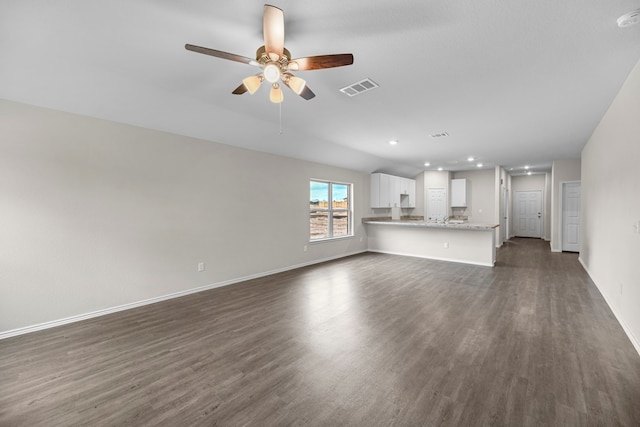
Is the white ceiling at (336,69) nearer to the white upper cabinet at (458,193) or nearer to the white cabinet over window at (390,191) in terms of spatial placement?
the white cabinet over window at (390,191)

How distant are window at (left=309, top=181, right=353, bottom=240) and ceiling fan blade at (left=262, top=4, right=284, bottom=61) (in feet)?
13.9

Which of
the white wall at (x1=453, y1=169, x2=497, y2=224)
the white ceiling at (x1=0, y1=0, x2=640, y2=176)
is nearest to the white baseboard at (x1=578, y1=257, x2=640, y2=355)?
the white ceiling at (x1=0, y1=0, x2=640, y2=176)

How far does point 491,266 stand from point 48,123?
7576 mm

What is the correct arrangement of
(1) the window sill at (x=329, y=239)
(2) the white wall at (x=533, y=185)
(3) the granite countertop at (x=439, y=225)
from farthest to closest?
1. (2) the white wall at (x=533, y=185)
2. (1) the window sill at (x=329, y=239)
3. (3) the granite countertop at (x=439, y=225)

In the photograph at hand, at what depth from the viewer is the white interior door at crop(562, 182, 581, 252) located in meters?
7.27

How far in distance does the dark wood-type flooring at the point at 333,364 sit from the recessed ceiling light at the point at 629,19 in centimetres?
256

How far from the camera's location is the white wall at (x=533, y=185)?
9586 mm

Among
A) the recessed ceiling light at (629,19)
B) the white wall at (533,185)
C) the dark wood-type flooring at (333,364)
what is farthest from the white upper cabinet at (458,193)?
Result: the recessed ceiling light at (629,19)

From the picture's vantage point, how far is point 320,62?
1.87m

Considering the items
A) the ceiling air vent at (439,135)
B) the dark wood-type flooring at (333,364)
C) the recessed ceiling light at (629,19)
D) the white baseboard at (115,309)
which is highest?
the ceiling air vent at (439,135)

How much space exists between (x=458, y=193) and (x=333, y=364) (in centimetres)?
870

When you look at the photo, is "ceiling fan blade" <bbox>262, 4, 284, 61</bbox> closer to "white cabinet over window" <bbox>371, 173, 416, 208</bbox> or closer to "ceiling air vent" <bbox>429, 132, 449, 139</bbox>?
"ceiling air vent" <bbox>429, 132, 449, 139</bbox>

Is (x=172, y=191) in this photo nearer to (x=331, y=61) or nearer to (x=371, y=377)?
(x=331, y=61)

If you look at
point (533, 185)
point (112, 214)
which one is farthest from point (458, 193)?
point (112, 214)
